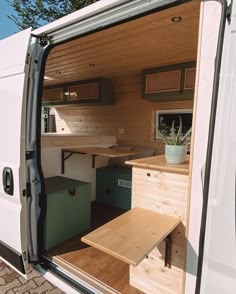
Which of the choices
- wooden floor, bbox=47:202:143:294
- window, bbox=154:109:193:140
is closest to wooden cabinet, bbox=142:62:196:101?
window, bbox=154:109:193:140

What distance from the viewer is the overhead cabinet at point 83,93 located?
363 cm

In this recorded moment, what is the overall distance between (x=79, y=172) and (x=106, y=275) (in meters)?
1.77

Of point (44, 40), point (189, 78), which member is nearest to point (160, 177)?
point (44, 40)

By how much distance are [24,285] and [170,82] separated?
265 centimetres

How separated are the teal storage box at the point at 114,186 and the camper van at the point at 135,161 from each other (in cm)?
2

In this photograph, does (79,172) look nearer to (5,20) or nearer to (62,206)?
(62,206)

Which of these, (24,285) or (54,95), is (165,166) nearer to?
(24,285)

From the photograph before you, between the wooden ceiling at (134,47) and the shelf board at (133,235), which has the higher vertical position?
the wooden ceiling at (134,47)

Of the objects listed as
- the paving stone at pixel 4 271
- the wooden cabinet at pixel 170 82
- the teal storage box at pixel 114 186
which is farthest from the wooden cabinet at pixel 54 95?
the paving stone at pixel 4 271

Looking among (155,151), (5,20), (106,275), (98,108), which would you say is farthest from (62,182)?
(5,20)

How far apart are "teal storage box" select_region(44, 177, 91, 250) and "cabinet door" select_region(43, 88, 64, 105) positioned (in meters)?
1.96

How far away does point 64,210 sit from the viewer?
96.7 inches

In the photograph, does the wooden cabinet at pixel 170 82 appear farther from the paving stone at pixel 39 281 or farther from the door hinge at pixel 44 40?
the paving stone at pixel 39 281

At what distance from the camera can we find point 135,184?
65.2 inches
